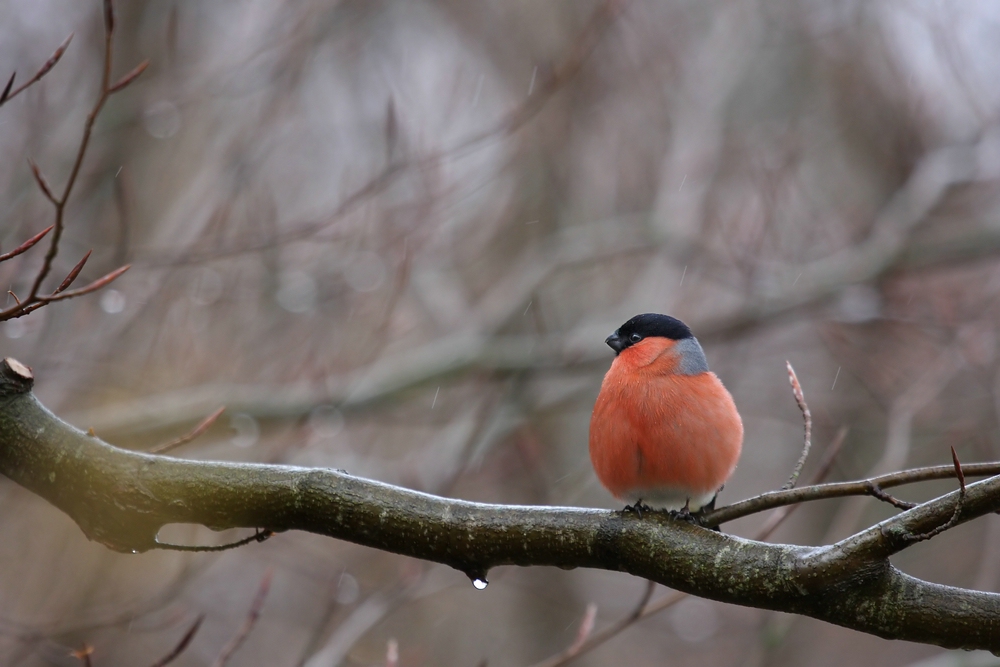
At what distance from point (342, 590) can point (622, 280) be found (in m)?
5.13

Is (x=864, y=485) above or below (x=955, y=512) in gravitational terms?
below

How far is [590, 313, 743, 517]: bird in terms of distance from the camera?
292cm

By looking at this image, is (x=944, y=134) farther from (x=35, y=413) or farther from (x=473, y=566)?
(x=35, y=413)

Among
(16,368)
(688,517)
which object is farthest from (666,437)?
(16,368)

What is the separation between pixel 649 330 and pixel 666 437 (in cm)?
73

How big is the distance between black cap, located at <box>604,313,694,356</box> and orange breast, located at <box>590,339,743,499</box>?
38 centimetres

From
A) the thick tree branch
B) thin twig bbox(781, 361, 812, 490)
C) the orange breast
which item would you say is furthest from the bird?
the thick tree branch

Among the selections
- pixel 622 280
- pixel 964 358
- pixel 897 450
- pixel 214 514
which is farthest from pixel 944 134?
pixel 214 514

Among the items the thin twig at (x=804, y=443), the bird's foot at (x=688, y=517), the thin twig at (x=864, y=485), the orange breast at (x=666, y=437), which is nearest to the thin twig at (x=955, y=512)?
the thin twig at (x=864, y=485)

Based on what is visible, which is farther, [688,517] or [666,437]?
[666,437]

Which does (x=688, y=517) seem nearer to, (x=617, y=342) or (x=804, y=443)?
(x=804, y=443)

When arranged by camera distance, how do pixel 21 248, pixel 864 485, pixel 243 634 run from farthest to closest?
pixel 243 634
pixel 864 485
pixel 21 248

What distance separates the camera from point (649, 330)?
356 cm

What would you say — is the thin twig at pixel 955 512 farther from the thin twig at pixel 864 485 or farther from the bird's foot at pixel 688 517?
the bird's foot at pixel 688 517
